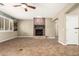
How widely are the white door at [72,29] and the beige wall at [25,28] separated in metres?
6.59

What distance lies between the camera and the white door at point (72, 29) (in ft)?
21.1

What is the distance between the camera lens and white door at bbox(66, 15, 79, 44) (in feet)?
21.1

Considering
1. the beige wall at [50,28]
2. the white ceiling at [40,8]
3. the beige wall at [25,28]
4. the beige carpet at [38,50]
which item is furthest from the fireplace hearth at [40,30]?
the beige carpet at [38,50]

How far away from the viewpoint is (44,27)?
12078mm

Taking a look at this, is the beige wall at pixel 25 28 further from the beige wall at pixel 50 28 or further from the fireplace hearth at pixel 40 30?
the beige wall at pixel 50 28

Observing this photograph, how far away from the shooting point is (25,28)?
12992 mm

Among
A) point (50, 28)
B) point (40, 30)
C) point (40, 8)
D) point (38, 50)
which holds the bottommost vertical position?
point (38, 50)

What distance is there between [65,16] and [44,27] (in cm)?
559

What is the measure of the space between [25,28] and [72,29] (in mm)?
7069

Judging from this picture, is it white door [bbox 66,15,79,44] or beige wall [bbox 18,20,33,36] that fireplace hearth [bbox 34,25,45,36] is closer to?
beige wall [bbox 18,20,33,36]

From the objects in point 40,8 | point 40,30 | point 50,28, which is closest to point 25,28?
point 40,30

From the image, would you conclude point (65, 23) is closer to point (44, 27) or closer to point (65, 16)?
point (65, 16)

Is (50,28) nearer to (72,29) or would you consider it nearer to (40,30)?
(40,30)

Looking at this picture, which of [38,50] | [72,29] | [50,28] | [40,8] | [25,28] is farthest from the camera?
[25,28]
